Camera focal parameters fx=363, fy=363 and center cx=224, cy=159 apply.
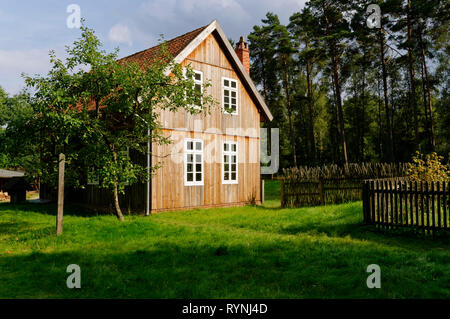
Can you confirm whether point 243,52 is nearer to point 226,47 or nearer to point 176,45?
point 226,47

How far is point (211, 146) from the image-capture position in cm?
1702

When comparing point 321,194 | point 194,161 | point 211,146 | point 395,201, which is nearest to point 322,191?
point 321,194

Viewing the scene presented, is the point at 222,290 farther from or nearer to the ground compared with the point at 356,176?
nearer to the ground

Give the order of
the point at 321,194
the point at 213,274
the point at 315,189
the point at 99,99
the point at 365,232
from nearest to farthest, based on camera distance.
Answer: the point at 213,274 < the point at 365,232 < the point at 99,99 < the point at 321,194 < the point at 315,189

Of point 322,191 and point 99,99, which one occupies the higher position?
point 99,99

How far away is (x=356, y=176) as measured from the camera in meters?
19.7

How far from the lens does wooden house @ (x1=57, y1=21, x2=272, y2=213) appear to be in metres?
15.4

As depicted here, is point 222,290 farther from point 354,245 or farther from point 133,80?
point 133,80

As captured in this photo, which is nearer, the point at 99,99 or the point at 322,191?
the point at 99,99

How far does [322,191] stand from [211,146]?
217 inches

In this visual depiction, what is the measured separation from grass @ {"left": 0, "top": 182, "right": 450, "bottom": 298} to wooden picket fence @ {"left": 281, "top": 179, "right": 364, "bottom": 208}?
5.13m

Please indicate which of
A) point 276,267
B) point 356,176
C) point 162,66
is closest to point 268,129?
point 356,176
